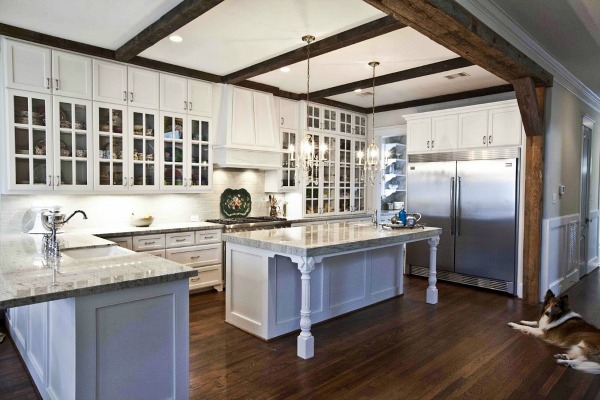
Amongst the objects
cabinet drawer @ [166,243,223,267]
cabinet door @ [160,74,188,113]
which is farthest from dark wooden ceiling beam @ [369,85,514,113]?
cabinet drawer @ [166,243,223,267]

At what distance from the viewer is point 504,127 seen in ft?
15.8

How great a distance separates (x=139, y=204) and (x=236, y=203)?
1.34 meters

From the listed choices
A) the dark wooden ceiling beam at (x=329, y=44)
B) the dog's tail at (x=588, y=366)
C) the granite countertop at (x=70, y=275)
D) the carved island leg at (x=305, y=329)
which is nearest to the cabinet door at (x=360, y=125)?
the dark wooden ceiling beam at (x=329, y=44)

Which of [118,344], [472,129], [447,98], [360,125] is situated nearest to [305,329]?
[118,344]

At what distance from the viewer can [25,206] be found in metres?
3.86

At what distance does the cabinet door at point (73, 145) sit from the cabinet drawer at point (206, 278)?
150 centimetres

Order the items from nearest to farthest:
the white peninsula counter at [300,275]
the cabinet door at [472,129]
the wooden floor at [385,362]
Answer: the wooden floor at [385,362] < the white peninsula counter at [300,275] < the cabinet door at [472,129]

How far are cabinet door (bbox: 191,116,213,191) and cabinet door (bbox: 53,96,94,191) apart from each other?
111 cm

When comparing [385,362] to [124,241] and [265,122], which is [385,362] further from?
[265,122]

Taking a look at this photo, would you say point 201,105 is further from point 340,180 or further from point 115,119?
point 340,180

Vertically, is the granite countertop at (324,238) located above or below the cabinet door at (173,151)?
below

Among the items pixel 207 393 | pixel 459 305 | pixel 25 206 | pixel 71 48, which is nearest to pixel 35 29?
pixel 71 48

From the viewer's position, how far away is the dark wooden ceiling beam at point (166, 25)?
110 inches

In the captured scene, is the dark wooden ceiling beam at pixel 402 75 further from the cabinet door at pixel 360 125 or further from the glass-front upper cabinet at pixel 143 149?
the glass-front upper cabinet at pixel 143 149
